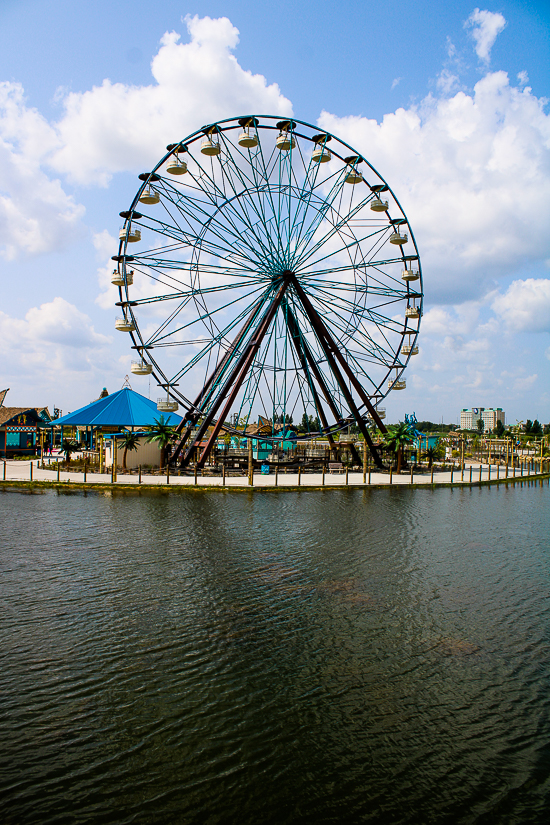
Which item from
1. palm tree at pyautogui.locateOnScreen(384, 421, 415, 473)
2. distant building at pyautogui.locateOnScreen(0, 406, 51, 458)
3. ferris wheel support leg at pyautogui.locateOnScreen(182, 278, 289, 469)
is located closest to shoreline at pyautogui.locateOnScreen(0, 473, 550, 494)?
ferris wheel support leg at pyautogui.locateOnScreen(182, 278, 289, 469)

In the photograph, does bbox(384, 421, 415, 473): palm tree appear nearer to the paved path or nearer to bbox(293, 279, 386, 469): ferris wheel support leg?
the paved path

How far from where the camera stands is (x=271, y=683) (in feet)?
27.5

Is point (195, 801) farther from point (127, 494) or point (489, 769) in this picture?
point (127, 494)

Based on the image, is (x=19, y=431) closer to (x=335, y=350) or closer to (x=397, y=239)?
(x=335, y=350)

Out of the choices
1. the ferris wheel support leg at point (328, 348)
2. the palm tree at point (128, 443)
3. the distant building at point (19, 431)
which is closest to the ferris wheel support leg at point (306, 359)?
the ferris wheel support leg at point (328, 348)

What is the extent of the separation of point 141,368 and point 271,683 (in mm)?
25510

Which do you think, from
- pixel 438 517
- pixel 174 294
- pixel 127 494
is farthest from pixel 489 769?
pixel 174 294

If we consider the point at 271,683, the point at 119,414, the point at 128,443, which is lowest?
the point at 271,683

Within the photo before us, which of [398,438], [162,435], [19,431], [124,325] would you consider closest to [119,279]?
[124,325]

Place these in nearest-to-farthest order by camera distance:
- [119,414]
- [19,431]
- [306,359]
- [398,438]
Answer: [306,359] → [398,438] → [119,414] → [19,431]

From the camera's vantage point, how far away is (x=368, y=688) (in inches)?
326

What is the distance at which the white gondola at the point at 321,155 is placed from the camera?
33469mm

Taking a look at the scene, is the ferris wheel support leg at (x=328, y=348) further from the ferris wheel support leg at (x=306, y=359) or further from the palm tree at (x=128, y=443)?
the palm tree at (x=128, y=443)

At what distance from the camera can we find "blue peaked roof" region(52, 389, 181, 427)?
148 ft
